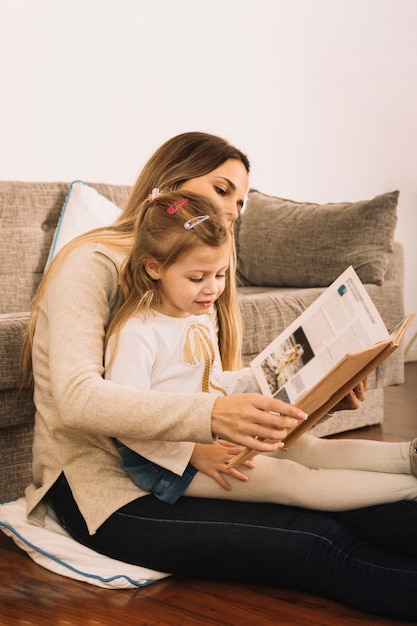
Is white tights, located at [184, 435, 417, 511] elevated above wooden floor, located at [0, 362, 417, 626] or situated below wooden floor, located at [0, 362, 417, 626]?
above

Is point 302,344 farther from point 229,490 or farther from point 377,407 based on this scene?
point 377,407

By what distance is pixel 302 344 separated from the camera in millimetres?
1430

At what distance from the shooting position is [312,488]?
153 centimetres

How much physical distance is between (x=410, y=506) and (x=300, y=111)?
112 inches

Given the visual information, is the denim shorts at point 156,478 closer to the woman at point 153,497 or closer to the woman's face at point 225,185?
the woman at point 153,497

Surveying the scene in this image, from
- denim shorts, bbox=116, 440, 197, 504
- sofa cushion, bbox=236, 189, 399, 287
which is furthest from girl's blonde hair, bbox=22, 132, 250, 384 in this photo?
sofa cushion, bbox=236, 189, 399, 287

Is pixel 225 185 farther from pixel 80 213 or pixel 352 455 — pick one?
pixel 80 213

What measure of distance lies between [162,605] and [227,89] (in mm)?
2672

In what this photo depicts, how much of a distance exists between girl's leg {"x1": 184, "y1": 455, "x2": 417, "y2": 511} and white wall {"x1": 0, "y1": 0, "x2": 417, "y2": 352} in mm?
1754

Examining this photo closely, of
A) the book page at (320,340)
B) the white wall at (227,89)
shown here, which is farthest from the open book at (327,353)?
the white wall at (227,89)

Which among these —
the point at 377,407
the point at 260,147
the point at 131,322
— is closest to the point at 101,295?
the point at 131,322

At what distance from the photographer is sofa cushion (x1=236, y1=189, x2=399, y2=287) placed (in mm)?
2857

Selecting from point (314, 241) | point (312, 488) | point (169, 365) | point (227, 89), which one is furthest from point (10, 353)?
point (227, 89)

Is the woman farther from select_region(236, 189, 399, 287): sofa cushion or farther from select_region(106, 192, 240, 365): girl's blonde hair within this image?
select_region(236, 189, 399, 287): sofa cushion
